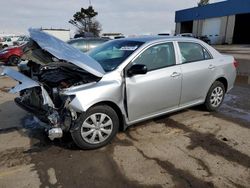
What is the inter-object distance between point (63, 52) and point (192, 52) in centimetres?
263

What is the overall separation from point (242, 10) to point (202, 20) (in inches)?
334

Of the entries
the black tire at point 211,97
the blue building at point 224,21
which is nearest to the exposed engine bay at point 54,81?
the black tire at point 211,97

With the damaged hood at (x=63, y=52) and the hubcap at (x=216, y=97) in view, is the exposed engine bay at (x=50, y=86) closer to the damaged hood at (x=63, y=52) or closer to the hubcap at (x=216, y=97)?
the damaged hood at (x=63, y=52)

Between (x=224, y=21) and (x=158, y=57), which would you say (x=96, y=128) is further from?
(x=224, y=21)

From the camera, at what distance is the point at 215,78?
5.57m

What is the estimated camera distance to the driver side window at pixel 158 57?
4.47 metres

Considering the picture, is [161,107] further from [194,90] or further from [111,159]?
[111,159]

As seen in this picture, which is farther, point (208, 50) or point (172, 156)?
point (208, 50)

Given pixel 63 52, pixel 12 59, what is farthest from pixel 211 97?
pixel 12 59

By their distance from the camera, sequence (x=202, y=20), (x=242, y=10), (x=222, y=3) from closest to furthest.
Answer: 1. (x=242, y=10)
2. (x=222, y=3)
3. (x=202, y=20)

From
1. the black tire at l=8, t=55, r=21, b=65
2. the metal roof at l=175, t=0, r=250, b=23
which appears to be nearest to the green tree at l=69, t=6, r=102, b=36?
the metal roof at l=175, t=0, r=250, b=23

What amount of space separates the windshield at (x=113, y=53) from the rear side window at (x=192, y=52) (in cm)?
97

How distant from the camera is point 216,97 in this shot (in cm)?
581

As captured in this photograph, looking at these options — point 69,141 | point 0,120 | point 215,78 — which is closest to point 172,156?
point 69,141
